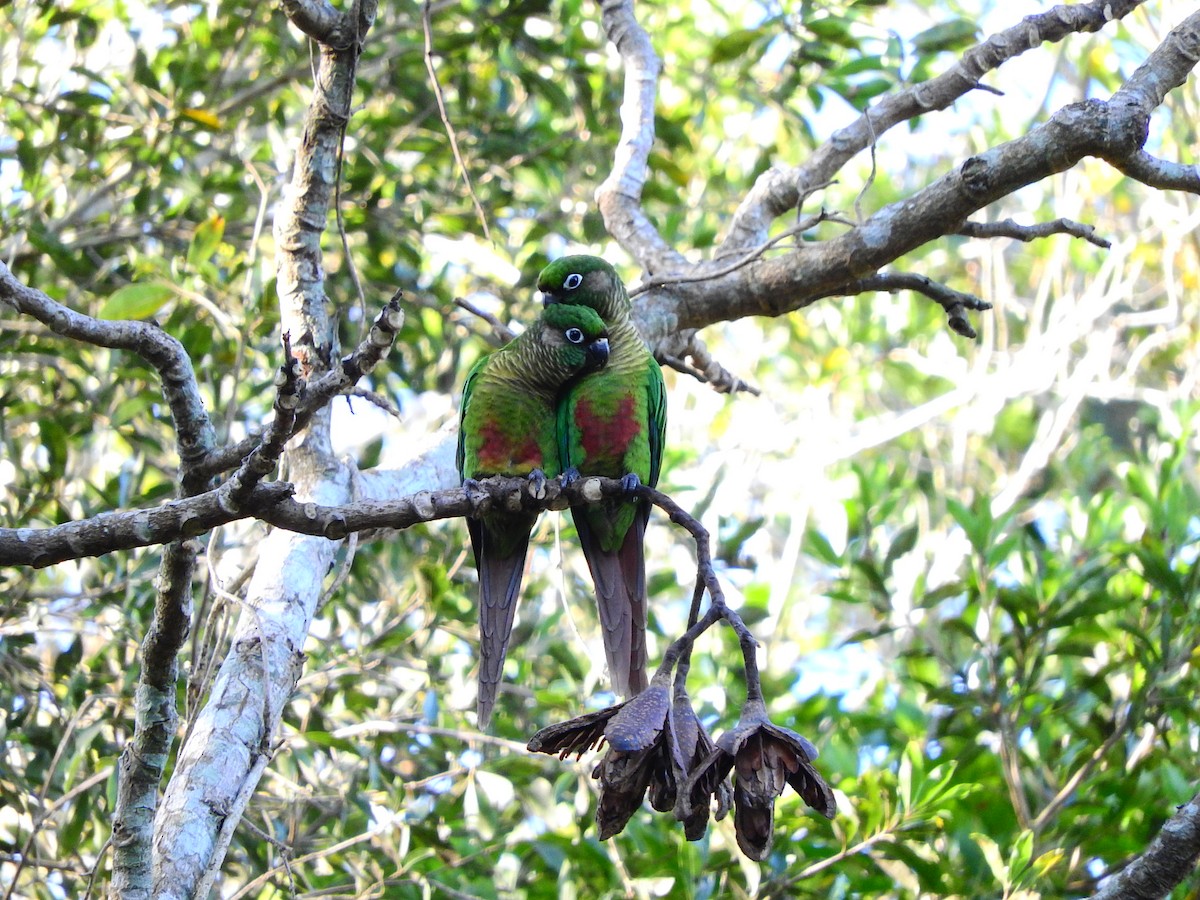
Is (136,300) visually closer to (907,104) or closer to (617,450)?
(617,450)

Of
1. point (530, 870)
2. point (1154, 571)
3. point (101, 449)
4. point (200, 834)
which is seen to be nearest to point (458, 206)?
point (101, 449)

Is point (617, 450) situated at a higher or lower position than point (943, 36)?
lower

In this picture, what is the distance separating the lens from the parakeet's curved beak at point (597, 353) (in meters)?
3.71

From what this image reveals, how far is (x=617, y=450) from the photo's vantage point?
148 inches

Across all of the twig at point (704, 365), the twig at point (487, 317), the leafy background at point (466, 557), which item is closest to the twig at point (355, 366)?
the leafy background at point (466, 557)

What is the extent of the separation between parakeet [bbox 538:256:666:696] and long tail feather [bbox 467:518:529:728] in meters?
0.23

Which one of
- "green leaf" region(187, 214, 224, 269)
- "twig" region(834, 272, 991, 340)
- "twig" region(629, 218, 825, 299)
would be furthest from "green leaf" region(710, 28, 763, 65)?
"green leaf" region(187, 214, 224, 269)

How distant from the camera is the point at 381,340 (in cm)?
204

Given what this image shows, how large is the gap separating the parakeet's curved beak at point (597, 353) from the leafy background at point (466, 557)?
565mm

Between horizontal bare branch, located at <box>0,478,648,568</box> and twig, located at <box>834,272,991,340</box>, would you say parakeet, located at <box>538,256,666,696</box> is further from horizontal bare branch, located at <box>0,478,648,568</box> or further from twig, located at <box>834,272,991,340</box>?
horizontal bare branch, located at <box>0,478,648,568</box>

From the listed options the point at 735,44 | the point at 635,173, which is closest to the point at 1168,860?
the point at 635,173

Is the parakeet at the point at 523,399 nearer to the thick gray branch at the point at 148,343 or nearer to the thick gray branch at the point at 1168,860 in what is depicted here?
the thick gray branch at the point at 148,343

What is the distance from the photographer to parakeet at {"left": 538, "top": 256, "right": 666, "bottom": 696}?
3488 millimetres

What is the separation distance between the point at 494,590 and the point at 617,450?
60cm
